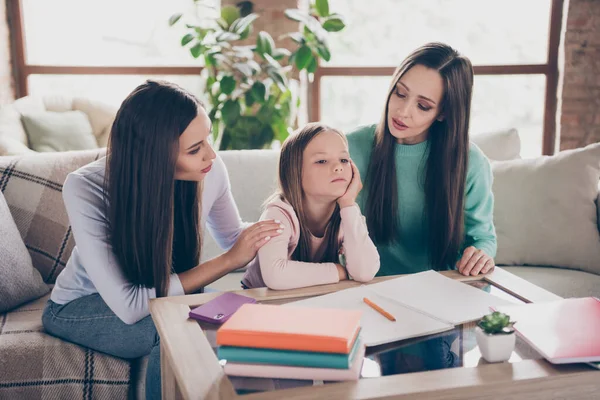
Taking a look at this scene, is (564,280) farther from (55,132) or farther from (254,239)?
(55,132)

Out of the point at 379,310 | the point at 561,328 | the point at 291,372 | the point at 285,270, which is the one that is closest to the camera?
the point at 291,372

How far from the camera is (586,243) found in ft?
7.06

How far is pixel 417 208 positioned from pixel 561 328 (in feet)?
2.46

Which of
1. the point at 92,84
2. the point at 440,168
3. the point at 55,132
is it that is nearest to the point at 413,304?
the point at 440,168

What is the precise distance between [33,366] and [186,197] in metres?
0.54

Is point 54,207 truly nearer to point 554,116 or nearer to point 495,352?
point 495,352

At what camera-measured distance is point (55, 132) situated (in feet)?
9.55

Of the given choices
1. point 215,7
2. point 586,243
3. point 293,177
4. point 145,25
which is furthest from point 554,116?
point 293,177

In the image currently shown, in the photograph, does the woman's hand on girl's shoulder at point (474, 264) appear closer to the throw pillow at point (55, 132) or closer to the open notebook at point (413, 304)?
the open notebook at point (413, 304)

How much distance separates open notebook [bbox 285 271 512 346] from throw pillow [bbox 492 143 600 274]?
3.14ft

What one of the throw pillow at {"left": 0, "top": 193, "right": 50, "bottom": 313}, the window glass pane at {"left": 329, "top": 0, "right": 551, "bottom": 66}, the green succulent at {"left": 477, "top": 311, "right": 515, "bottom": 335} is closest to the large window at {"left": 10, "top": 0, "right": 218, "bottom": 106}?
the window glass pane at {"left": 329, "top": 0, "right": 551, "bottom": 66}

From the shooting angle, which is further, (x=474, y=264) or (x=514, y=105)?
(x=514, y=105)

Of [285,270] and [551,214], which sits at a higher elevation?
[285,270]

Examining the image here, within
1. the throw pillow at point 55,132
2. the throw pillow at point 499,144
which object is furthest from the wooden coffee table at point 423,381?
the throw pillow at point 55,132
